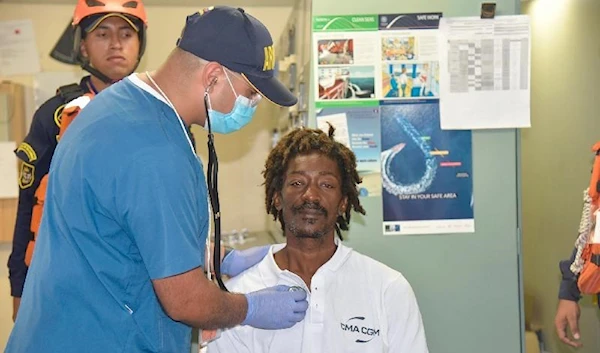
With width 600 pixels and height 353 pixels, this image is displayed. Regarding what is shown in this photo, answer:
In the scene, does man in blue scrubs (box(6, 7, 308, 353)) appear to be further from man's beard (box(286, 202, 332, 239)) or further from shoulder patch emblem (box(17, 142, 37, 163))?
shoulder patch emblem (box(17, 142, 37, 163))

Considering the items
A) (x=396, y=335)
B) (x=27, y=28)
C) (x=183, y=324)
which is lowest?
(x=396, y=335)

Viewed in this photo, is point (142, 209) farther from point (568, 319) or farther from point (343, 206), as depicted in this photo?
point (568, 319)

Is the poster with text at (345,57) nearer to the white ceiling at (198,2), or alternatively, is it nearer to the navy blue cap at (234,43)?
the navy blue cap at (234,43)

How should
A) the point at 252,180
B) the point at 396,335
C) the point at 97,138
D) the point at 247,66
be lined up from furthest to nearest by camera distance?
the point at 252,180 → the point at 396,335 → the point at 247,66 → the point at 97,138

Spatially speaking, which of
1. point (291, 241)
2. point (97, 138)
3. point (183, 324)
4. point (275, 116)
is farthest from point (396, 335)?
point (275, 116)

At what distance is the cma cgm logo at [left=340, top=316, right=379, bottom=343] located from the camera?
183 cm

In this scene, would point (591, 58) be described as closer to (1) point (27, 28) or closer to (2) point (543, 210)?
(2) point (543, 210)

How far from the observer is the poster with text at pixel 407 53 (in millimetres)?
2252

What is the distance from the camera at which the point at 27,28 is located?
3664 millimetres

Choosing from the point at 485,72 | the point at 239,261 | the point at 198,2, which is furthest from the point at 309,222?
the point at 198,2

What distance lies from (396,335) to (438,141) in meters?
0.75

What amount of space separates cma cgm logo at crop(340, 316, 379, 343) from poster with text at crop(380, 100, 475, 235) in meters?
0.50

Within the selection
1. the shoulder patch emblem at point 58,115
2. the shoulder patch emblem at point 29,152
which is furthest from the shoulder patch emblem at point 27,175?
the shoulder patch emblem at point 58,115

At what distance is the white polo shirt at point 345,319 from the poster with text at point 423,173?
1.28 ft
